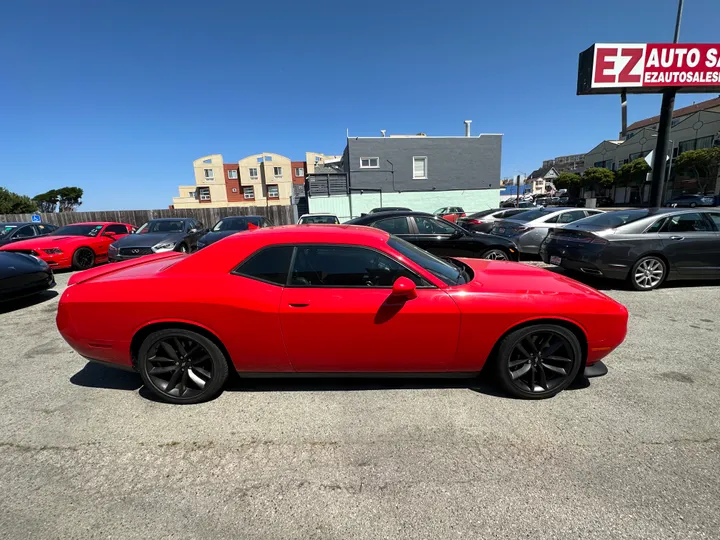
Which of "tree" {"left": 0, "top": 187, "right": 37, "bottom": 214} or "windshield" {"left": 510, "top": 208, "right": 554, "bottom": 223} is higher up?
"tree" {"left": 0, "top": 187, "right": 37, "bottom": 214}

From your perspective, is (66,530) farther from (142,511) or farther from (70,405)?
(70,405)

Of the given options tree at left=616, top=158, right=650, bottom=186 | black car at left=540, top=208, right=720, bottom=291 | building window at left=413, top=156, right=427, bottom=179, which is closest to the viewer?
black car at left=540, top=208, right=720, bottom=291

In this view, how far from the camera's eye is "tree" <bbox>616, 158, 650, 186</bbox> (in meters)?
39.2

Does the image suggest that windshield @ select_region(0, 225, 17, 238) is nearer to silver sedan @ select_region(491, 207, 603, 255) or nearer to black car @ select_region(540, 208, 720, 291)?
silver sedan @ select_region(491, 207, 603, 255)

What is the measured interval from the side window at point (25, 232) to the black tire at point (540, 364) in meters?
13.9

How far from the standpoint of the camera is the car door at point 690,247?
18.0 ft

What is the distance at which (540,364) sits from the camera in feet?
8.89

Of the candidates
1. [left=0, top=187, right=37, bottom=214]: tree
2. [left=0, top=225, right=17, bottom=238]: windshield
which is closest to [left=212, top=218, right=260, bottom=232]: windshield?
[left=0, top=225, right=17, bottom=238]: windshield

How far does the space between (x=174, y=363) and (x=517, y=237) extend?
8881mm

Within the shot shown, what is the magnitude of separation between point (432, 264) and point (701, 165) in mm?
49477

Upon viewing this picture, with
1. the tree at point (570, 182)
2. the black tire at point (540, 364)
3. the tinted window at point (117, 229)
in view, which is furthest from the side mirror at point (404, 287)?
the tree at point (570, 182)

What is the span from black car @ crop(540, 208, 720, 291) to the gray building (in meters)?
17.7

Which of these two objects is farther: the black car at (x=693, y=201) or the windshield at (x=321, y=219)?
the black car at (x=693, y=201)

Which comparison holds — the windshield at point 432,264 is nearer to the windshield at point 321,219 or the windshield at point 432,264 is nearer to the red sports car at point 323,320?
the red sports car at point 323,320
